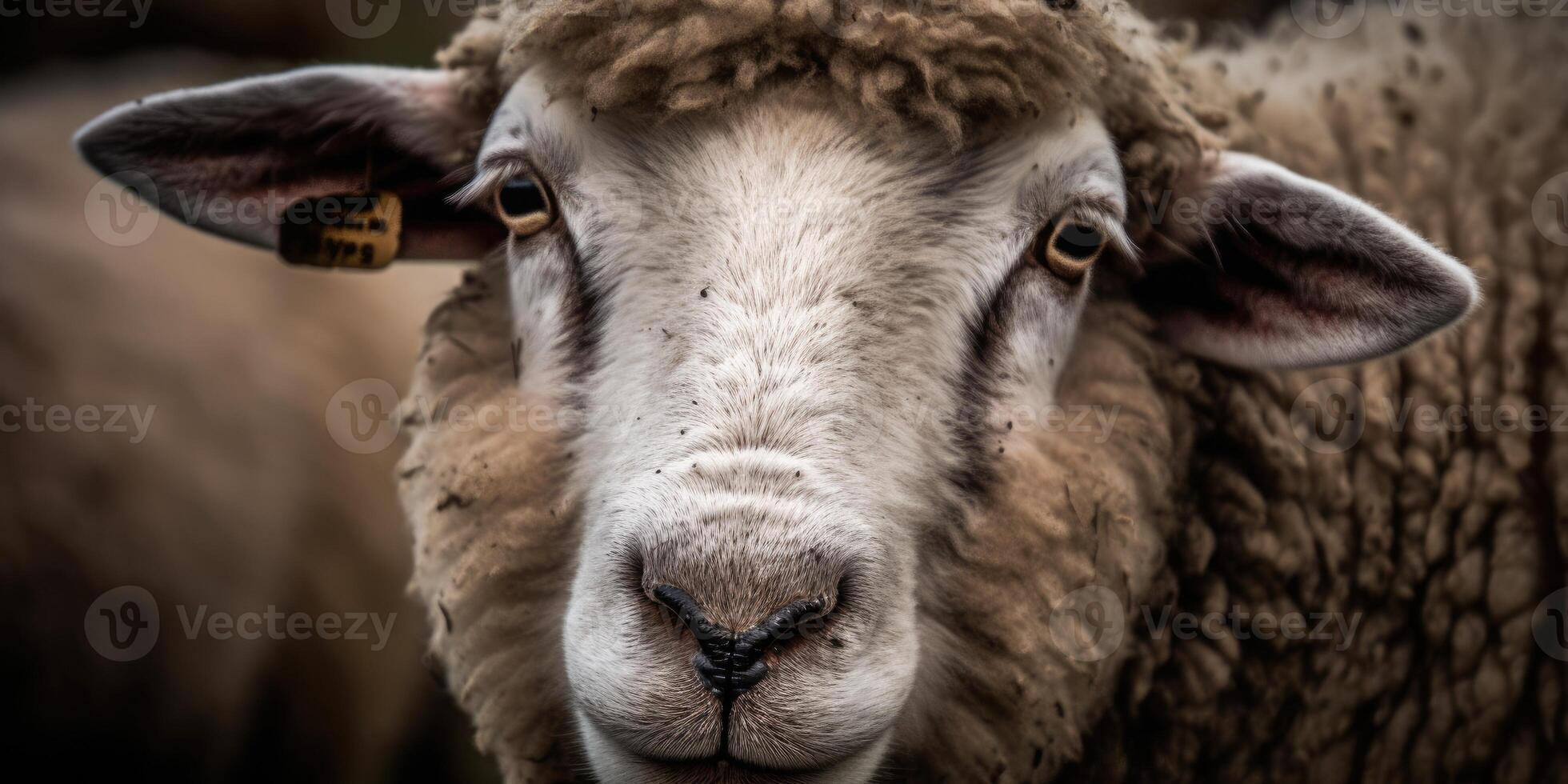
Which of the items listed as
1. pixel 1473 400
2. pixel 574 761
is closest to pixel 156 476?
pixel 574 761

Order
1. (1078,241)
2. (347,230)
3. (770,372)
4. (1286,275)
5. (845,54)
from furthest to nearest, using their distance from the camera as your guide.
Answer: (347,230) < (1286,275) < (1078,241) < (845,54) < (770,372)

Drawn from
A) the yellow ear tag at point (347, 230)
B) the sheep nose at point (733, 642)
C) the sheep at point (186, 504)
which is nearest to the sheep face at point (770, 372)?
the sheep nose at point (733, 642)

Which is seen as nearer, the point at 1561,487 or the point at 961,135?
the point at 961,135

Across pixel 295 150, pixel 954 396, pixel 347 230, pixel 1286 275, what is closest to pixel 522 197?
pixel 347 230

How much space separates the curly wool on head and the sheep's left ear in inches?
16.1

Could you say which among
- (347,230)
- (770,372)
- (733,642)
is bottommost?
(733,642)

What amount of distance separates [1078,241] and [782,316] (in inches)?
25.5

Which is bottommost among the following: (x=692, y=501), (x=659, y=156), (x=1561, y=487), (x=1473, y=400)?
(x=692, y=501)

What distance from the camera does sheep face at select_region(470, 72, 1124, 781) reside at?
164 centimetres

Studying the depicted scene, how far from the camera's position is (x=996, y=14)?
2.06 metres

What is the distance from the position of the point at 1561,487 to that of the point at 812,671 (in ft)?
5.89

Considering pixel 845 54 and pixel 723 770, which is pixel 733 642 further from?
pixel 845 54

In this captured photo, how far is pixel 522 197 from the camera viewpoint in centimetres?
225

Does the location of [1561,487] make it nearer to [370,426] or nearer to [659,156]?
[659,156]
